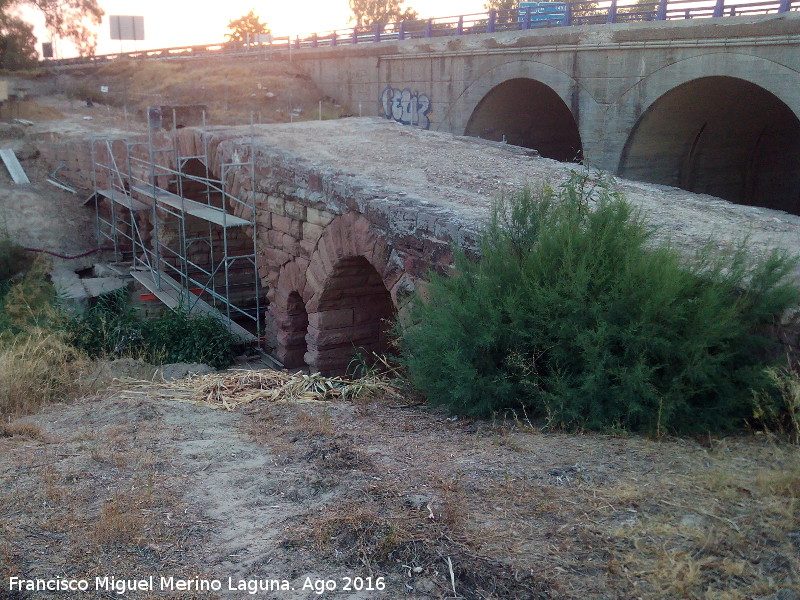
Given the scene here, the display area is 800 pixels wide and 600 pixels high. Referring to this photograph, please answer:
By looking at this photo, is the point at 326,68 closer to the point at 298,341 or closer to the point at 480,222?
the point at 298,341

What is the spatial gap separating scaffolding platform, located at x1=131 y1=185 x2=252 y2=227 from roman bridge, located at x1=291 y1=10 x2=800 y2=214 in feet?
17.2

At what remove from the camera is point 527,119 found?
20.7m

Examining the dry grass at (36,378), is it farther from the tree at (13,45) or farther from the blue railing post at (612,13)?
the tree at (13,45)

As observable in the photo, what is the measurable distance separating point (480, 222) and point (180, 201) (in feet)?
23.0

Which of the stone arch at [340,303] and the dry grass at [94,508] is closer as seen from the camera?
the dry grass at [94,508]

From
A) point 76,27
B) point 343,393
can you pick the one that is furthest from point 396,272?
point 76,27

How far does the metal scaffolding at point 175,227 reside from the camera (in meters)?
11.8

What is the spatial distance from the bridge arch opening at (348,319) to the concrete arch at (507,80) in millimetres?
8953

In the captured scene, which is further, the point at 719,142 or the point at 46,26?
the point at 46,26

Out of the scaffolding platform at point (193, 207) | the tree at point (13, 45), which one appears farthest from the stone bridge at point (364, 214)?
the tree at point (13, 45)

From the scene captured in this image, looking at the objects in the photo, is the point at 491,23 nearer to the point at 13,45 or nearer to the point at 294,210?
the point at 294,210

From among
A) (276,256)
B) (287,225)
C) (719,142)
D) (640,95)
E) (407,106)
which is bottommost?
(276,256)

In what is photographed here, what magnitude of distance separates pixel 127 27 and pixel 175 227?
74.4 feet

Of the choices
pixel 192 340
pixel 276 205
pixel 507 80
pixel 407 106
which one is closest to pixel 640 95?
pixel 507 80
